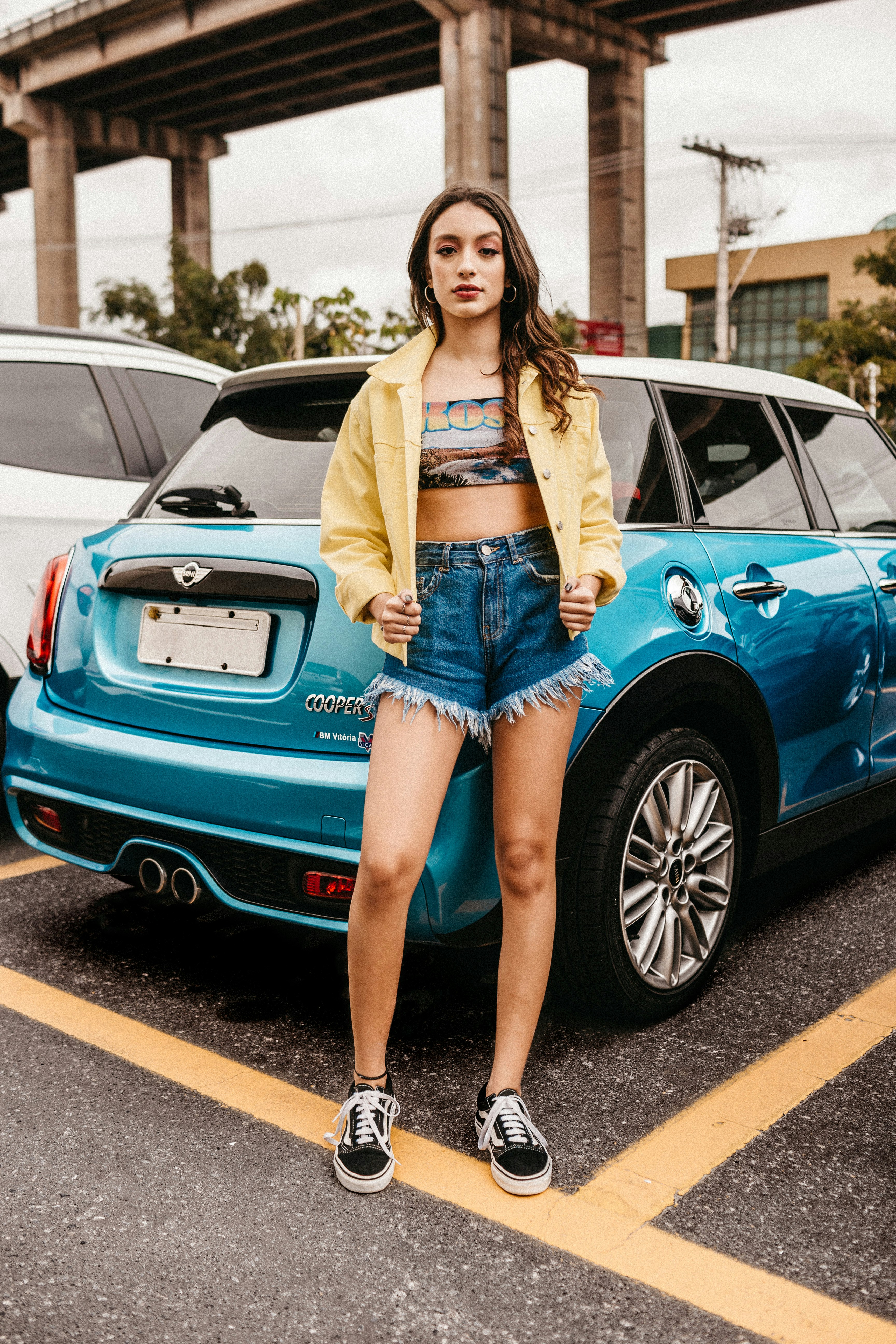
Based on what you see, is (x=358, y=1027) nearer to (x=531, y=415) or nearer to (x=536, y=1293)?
(x=536, y=1293)

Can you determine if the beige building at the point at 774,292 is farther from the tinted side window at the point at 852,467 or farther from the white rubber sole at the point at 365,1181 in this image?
the white rubber sole at the point at 365,1181

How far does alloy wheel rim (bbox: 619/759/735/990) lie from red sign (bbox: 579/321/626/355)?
3587 centimetres

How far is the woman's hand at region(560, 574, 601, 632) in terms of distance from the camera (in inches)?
88.2

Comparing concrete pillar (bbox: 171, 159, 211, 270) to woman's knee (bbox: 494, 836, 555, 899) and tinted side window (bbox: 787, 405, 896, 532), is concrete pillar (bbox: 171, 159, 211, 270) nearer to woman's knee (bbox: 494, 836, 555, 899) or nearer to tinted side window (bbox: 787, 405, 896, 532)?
tinted side window (bbox: 787, 405, 896, 532)

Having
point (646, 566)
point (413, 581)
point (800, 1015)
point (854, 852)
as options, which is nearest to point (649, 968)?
point (800, 1015)

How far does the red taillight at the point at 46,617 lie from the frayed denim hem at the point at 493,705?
1168mm

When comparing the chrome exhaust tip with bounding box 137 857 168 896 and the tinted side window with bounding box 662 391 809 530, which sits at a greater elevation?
the tinted side window with bounding box 662 391 809 530

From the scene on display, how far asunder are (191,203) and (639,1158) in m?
54.0

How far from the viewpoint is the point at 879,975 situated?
326cm

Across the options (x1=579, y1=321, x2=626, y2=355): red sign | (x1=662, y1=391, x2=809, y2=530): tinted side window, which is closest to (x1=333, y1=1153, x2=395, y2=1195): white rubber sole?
(x1=662, y1=391, x2=809, y2=530): tinted side window

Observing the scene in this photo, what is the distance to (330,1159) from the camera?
239 centimetres

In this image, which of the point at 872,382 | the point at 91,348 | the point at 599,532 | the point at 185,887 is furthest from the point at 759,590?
the point at 872,382

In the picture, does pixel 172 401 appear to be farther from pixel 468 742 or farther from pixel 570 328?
pixel 570 328

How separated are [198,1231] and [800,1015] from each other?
5.14ft
